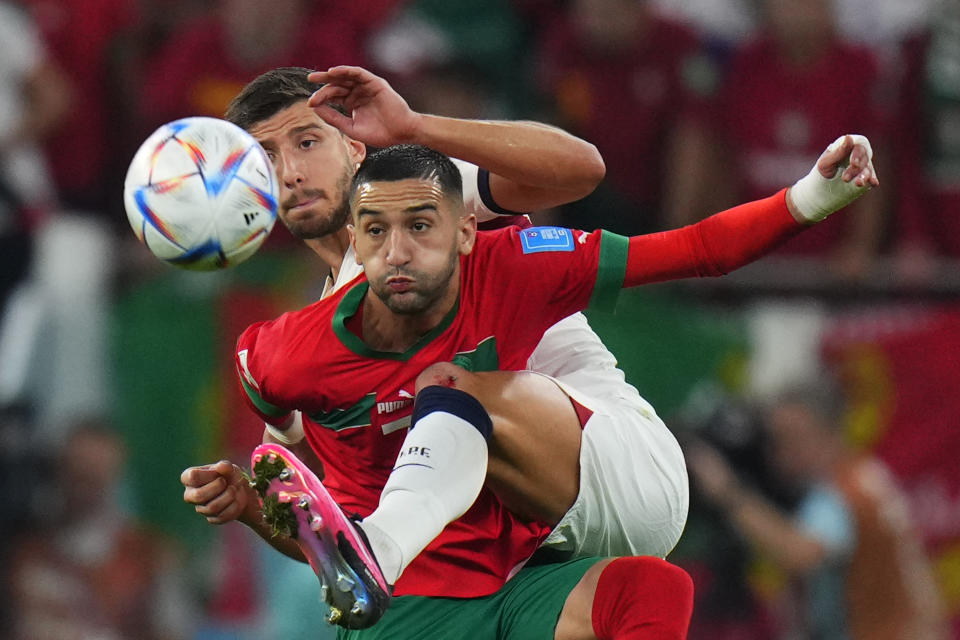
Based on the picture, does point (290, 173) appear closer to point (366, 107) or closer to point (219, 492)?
point (366, 107)

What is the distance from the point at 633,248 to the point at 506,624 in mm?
973

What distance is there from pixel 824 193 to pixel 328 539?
143 centimetres

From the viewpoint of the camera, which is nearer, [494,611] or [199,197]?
[199,197]

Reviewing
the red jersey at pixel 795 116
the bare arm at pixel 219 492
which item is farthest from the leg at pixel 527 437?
the red jersey at pixel 795 116

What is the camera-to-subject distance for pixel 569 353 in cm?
423

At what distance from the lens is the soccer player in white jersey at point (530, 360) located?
12.0 feet

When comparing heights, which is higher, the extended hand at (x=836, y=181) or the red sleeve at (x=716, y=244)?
the extended hand at (x=836, y=181)

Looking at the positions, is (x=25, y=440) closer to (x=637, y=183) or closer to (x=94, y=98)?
(x=94, y=98)

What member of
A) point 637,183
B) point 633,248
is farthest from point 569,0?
point 633,248

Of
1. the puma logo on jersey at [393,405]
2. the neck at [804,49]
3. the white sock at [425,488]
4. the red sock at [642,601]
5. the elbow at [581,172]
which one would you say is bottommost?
the red sock at [642,601]

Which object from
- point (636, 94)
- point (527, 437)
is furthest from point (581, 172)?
point (636, 94)

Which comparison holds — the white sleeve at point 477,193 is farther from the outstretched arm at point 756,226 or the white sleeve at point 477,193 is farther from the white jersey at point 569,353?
the outstretched arm at point 756,226

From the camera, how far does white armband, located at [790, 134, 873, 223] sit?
12.3ft

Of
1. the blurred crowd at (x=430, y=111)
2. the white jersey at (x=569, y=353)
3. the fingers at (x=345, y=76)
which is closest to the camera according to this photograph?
the fingers at (x=345, y=76)
